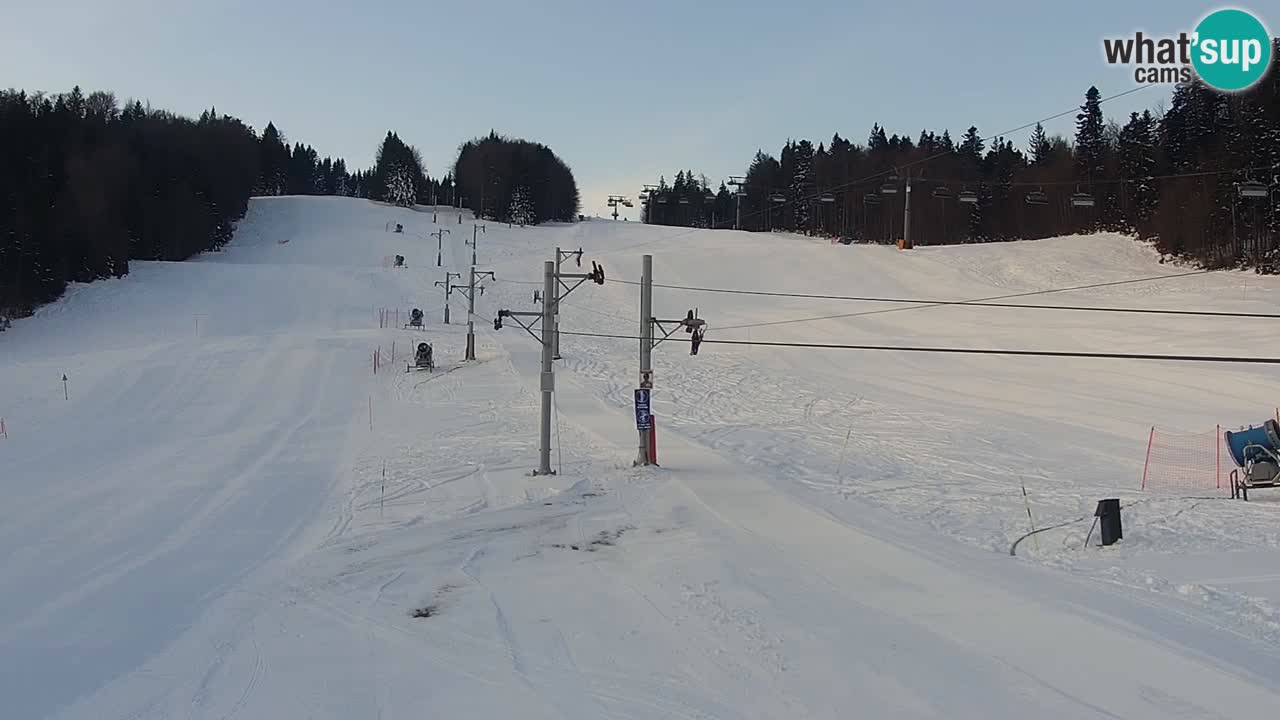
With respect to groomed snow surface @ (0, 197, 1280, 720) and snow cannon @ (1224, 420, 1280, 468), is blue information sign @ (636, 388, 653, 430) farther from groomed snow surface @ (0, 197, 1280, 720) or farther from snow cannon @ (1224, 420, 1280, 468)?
snow cannon @ (1224, 420, 1280, 468)

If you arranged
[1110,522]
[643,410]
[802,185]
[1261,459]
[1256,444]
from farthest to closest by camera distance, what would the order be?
[802,185]
[643,410]
[1256,444]
[1261,459]
[1110,522]

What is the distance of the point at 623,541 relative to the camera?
1205 cm

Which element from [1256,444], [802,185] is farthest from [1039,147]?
[1256,444]

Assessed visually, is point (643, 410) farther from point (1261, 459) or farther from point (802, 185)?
point (802, 185)

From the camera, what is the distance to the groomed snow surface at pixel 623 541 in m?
7.41

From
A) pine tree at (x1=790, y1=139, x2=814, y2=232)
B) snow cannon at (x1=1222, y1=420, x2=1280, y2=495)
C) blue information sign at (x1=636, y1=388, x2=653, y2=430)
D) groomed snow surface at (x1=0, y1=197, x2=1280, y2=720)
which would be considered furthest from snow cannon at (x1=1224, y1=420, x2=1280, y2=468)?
pine tree at (x1=790, y1=139, x2=814, y2=232)

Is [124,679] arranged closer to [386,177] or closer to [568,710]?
[568,710]

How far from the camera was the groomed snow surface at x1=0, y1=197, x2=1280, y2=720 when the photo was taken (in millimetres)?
7410

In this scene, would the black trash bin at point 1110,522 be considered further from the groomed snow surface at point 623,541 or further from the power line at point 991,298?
the power line at point 991,298

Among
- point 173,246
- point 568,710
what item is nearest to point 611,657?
point 568,710

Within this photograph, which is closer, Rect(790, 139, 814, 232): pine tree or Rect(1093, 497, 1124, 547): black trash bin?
Rect(1093, 497, 1124, 547): black trash bin

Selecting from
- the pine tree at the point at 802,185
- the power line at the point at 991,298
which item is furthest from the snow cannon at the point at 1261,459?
the pine tree at the point at 802,185

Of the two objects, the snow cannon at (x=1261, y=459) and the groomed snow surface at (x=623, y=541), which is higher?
the snow cannon at (x=1261, y=459)

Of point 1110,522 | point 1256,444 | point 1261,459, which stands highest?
point 1256,444
